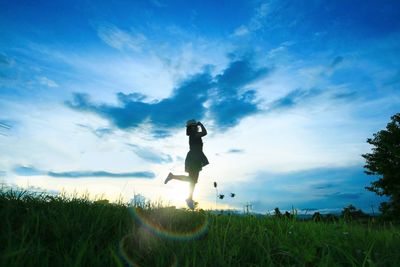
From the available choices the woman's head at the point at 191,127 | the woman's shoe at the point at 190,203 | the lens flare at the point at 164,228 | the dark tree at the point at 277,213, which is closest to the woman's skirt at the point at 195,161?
the woman's head at the point at 191,127

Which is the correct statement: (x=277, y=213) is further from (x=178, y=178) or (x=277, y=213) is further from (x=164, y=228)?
(x=178, y=178)

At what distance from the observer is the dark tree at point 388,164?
26.4 m

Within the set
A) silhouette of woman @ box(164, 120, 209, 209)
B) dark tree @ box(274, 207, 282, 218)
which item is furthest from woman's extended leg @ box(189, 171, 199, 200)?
dark tree @ box(274, 207, 282, 218)

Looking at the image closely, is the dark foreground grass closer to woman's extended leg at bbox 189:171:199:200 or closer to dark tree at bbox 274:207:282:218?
dark tree at bbox 274:207:282:218

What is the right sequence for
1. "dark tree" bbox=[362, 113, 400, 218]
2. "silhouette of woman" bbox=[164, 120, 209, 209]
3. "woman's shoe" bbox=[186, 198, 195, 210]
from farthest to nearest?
1. "dark tree" bbox=[362, 113, 400, 218]
2. "silhouette of woman" bbox=[164, 120, 209, 209]
3. "woman's shoe" bbox=[186, 198, 195, 210]

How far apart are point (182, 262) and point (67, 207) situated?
10.0ft

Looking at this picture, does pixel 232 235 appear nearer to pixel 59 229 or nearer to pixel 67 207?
pixel 59 229

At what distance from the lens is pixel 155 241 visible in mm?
4707

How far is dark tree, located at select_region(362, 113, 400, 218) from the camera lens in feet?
86.7

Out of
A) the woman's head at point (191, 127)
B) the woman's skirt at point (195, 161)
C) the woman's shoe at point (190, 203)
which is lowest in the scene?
the woman's shoe at point (190, 203)

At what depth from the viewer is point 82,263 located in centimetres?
388

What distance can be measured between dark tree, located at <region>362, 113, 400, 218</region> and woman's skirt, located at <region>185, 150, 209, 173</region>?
761 inches

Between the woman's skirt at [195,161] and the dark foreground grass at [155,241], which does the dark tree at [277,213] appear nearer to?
the dark foreground grass at [155,241]

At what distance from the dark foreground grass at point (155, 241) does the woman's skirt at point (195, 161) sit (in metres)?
5.89
